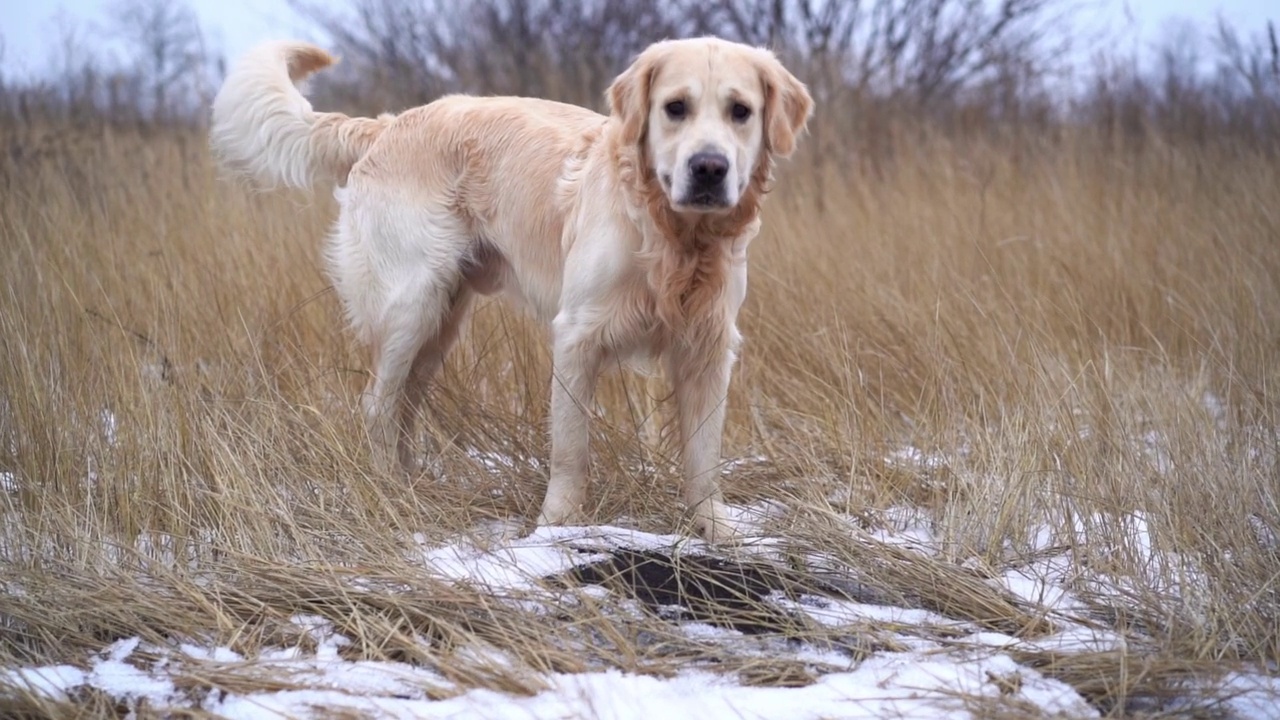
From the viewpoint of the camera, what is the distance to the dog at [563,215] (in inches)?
119

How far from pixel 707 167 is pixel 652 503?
97 centimetres

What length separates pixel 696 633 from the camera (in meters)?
2.39

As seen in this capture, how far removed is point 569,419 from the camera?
10.5ft

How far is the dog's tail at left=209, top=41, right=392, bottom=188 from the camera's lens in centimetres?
388

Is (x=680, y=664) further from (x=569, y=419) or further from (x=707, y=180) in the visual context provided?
(x=707, y=180)

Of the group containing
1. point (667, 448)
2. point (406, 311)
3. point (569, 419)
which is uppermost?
point (406, 311)

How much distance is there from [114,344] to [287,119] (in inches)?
37.0

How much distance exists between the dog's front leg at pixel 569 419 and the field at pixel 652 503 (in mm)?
101

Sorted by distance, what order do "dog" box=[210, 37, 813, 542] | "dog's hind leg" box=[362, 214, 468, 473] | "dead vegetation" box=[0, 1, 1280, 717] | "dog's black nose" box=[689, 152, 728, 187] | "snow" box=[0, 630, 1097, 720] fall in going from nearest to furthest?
1. "snow" box=[0, 630, 1097, 720]
2. "dead vegetation" box=[0, 1, 1280, 717]
3. "dog's black nose" box=[689, 152, 728, 187]
4. "dog" box=[210, 37, 813, 542]
5. "dog's hind leg" box=[362, 214, 468, 473]

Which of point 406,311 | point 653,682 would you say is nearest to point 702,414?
point 406,311

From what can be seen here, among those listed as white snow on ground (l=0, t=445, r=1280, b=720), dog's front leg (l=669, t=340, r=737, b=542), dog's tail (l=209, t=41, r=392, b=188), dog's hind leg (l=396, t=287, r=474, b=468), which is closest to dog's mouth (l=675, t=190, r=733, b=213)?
dog's front leg (l=669, t=340, r=737, b=542)

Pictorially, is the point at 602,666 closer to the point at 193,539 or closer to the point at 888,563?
the point at 888,563

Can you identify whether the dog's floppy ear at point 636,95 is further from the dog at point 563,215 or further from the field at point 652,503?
the field at point 652,503

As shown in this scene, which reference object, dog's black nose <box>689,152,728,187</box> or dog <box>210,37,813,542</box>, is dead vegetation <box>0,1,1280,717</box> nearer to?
dog <box>210,37,813,542</box>
